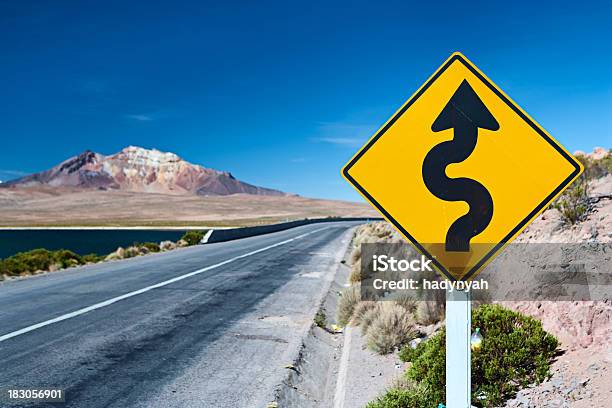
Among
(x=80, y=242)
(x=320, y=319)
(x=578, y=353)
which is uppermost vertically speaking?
(x=578, y=353)

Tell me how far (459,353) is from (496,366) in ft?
8.28

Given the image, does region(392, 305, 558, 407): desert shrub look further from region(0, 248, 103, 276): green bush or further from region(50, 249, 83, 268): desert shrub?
region(50, 249, 83, 268): desert shrub

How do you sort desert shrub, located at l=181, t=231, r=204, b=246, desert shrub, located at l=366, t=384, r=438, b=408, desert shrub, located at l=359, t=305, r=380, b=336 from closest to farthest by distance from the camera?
desert shrub, located at l=366, t=384, r=438, b=408 < desert shrub, located at l=359, t=305, r=380, b=336 < desert shrub, located at l=181, t=231, r=204, b=246

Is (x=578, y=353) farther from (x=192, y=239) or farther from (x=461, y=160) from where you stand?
(x=192, y=239)

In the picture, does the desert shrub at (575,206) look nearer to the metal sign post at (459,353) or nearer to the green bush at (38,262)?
the metal sign post at (459,353)

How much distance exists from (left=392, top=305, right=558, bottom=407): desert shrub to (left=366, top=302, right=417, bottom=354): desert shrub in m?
1.46

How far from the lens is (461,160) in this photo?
2787mm

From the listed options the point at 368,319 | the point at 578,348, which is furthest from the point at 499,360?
the point at 368,319

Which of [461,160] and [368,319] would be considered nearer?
[461,160]

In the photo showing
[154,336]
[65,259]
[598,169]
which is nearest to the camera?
[154,336]

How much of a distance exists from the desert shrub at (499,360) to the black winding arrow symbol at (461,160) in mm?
2523

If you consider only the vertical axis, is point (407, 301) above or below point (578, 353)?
below

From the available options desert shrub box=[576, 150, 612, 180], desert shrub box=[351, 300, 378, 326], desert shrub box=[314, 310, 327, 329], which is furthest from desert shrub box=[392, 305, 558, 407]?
desert shrub box=[576, 150, 612, 180]

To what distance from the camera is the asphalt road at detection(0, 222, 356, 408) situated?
547 cm
